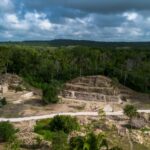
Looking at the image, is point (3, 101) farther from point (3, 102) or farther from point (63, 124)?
point (63, 124)

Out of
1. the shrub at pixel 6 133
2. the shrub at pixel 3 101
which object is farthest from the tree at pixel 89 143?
the shrub at pixel 3 101

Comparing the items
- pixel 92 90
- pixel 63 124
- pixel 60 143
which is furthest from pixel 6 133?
pixel 92 90

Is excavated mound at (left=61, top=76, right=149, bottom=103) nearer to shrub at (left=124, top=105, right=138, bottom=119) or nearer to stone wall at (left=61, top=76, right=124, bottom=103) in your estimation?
stone wall at (left=61, top=76, right=124, bottom=103)

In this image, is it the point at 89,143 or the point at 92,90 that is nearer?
the point at 89,143

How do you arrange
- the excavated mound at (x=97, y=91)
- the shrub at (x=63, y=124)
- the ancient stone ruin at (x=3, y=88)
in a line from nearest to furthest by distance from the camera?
the shrub at (x=63, y=124)
the excavated mound at (x=97, y=91)
the ancient stone ruin at (x=3, y=88)

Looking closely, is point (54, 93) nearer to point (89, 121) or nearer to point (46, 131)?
point (89, 121)

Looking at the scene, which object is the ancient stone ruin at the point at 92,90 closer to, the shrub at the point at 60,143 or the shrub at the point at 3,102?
the shrub at the point at 3,102
